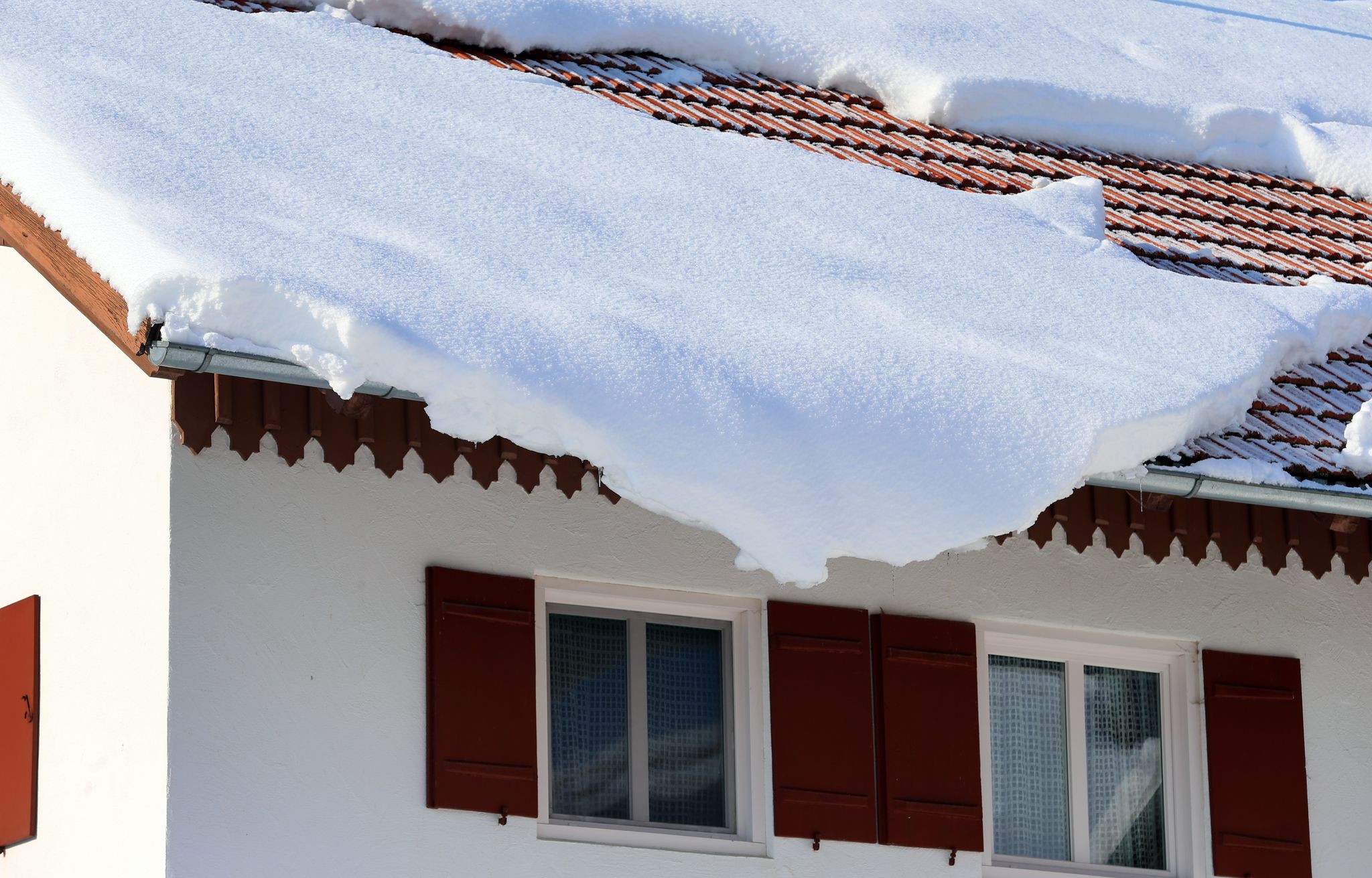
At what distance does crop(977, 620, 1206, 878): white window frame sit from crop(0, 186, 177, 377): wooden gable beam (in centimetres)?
290

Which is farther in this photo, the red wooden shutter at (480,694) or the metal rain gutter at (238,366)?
the red wooden shutter at (480,694)

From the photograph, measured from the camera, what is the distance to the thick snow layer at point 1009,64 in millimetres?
8859

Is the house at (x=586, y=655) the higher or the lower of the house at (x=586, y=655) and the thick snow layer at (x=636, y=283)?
the lower

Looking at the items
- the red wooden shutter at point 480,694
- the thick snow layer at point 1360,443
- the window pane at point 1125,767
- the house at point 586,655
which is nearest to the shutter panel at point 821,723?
the house at point 586,655

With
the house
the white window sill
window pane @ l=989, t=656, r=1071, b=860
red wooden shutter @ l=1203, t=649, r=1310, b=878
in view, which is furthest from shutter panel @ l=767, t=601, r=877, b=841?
red wooden shutter @ l=1203, t=649, r=1310, b=878

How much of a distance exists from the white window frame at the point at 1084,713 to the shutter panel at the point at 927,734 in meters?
0.14

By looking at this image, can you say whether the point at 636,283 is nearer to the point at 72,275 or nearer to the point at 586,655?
the point at 586,655

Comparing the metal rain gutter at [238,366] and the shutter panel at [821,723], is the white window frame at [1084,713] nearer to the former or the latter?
the shutter panel at [821,723]

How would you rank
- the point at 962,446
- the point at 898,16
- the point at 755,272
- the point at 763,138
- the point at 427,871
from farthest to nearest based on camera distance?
the point at 898,16 < the point at 763,138 < the point at 755,272 < the point at 427,871 < the point at 962,446

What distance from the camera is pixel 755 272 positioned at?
637 cm

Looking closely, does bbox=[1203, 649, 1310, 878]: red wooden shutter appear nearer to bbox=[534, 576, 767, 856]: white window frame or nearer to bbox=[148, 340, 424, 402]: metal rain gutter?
bbox=[534, 576, 767, 856]: white window frame

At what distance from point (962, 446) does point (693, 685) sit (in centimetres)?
151

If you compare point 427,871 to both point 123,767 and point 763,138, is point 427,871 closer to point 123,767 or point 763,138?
point 123,767

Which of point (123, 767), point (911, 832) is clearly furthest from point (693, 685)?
point (123, 767)
